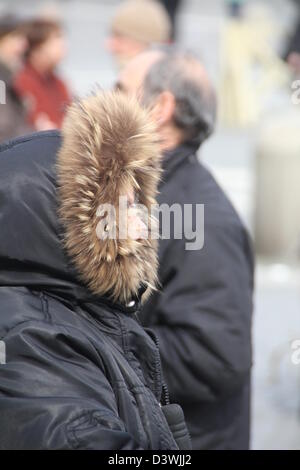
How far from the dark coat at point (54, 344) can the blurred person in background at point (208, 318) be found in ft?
3.14

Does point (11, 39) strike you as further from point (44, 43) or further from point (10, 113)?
point (10, 113)

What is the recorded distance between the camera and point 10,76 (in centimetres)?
585

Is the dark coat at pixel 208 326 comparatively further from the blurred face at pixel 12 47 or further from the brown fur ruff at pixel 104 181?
the blurred face at pixel 12 47

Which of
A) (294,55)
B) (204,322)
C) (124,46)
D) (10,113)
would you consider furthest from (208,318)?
(294,55)

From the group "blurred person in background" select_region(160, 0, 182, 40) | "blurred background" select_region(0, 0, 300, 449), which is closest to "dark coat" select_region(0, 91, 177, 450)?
"blurred background" select_region(0, 0, 300, 449)

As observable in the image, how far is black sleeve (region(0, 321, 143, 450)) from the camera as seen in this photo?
5.61ft

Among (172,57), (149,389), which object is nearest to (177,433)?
(149,389)

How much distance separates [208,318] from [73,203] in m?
1.21

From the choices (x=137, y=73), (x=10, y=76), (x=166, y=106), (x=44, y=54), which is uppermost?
(x=44, y=54)

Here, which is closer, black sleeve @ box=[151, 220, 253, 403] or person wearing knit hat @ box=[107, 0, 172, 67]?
black sleeve @ box=[151, 220, 253, 403]

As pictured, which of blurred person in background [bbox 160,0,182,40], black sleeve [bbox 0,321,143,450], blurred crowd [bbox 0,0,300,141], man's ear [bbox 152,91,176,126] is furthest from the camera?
blurred person in background [bbox 160,0,182,40]

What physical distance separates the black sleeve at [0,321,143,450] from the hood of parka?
151 mm

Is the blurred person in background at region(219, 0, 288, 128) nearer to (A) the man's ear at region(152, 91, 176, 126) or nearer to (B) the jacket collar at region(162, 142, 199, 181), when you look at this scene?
(A) the man's ear at region(152, 91, 176, 126)

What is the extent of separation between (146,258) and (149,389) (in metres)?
0.29
